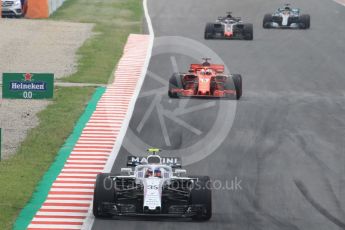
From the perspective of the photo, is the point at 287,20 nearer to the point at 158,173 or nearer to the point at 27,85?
the point at 27,85

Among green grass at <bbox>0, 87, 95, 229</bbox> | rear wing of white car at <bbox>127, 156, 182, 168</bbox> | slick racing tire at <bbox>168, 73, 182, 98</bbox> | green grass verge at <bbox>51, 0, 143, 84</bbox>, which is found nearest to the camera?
rear wing of white car at <bbox>127, 156, 182, 168</bbox>

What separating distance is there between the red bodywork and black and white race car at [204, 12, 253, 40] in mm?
15803

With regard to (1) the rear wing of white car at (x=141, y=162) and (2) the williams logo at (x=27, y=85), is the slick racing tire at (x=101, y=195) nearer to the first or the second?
(1) the rear wing of white car at (x=141, y=162)

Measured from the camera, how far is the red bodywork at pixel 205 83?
34781 millimetres

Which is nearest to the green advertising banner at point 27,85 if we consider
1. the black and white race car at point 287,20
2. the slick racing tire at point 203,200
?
the slick racing tire at point 203,200

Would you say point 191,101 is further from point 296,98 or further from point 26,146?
point 26,146

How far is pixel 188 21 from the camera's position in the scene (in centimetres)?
6025

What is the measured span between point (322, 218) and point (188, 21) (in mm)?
40222

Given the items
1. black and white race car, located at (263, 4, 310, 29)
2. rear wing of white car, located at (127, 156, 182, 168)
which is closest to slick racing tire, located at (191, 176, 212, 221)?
rear wing of white car, located at (127, 156, 182, 168)

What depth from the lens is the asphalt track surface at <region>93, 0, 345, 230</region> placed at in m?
21.3

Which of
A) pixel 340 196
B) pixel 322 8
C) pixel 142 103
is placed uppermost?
pixel 340 196

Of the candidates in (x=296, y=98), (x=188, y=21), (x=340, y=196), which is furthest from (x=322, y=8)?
(x=340, y=196)

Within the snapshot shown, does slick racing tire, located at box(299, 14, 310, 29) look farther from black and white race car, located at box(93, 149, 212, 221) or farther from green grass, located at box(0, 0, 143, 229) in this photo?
black and white race car, located at box(93, 149, 212, 221)

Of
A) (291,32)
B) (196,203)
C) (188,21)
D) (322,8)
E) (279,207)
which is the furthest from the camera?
(322,8)
